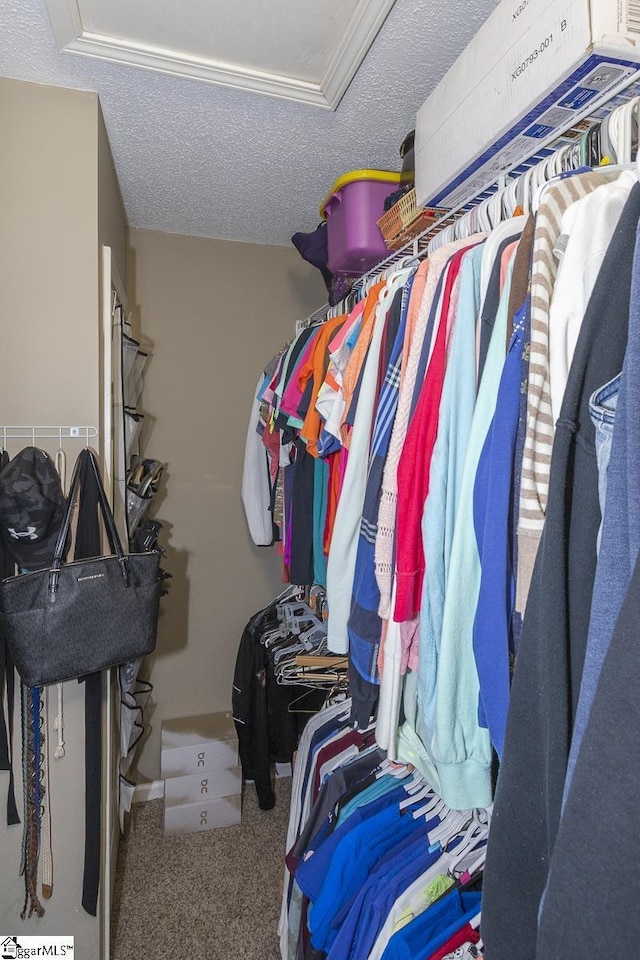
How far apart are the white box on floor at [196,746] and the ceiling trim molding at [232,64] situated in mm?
2207

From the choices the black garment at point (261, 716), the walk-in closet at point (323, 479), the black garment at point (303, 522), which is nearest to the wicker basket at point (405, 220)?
the walk-in closet at point (323, 479)

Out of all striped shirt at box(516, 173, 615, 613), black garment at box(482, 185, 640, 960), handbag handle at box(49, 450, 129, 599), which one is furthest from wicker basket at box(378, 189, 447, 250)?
handbag handle at box(49, 450, 129, 599)

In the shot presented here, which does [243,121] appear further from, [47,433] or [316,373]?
[47,433]

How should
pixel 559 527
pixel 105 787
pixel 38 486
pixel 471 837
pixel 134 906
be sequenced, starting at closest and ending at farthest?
1. pixel 559 527
2. pixel 471 837
3. pixel 38 486
4. pixel 105 787
5. pixel 134 906

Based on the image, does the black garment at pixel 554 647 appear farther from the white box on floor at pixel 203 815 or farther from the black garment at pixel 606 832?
the white box on floor at pixel 203 815

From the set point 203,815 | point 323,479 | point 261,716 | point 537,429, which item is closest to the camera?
point 537,429

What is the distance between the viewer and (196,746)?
210 centimetres

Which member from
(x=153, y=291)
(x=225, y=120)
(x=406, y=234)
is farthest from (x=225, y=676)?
(x=225, y=120)

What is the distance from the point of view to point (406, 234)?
4.56 ft

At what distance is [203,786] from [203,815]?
0.11 metres

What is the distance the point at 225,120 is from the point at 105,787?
1.96 meters

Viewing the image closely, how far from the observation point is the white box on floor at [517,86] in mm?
774

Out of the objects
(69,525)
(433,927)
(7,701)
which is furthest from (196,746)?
(433,927)

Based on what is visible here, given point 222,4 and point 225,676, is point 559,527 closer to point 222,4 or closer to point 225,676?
point 222,4
